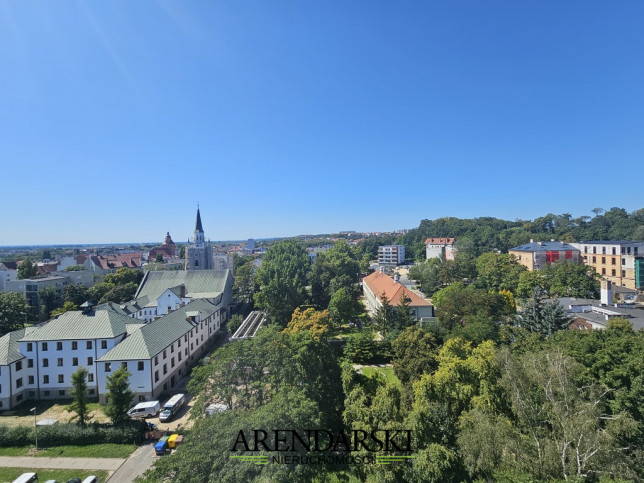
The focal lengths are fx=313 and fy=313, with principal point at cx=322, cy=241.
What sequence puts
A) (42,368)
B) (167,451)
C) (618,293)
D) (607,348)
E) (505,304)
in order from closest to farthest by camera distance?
(607,348) < (167,451) < (42,368) < (505,304) < (618,293)

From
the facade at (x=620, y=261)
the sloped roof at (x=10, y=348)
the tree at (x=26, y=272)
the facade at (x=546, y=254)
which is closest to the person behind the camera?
the sloped roof at (x=10, y=348)

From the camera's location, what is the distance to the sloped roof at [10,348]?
21967mm

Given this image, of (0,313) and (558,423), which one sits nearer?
(558,423)

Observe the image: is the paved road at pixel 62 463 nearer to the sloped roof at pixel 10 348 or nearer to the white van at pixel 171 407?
the white van at pixel 171 407

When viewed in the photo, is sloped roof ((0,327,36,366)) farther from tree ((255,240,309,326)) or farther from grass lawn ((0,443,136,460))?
tree ((255,240,309,326))


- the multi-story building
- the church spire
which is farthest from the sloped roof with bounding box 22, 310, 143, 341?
the church spire

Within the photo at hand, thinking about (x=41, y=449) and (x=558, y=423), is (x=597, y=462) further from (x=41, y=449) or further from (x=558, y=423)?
(x=41, y=449)

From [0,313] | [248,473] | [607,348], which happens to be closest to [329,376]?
[248,473]

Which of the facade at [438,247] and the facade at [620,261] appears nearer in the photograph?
the facade at [620,261]

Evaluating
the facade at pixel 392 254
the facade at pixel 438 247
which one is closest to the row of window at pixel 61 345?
the facade at pixel 438 247

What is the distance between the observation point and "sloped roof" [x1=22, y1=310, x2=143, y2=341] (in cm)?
2386

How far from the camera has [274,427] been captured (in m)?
11.9

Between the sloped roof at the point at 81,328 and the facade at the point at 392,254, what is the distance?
8415cm

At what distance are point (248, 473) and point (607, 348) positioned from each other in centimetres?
1716
